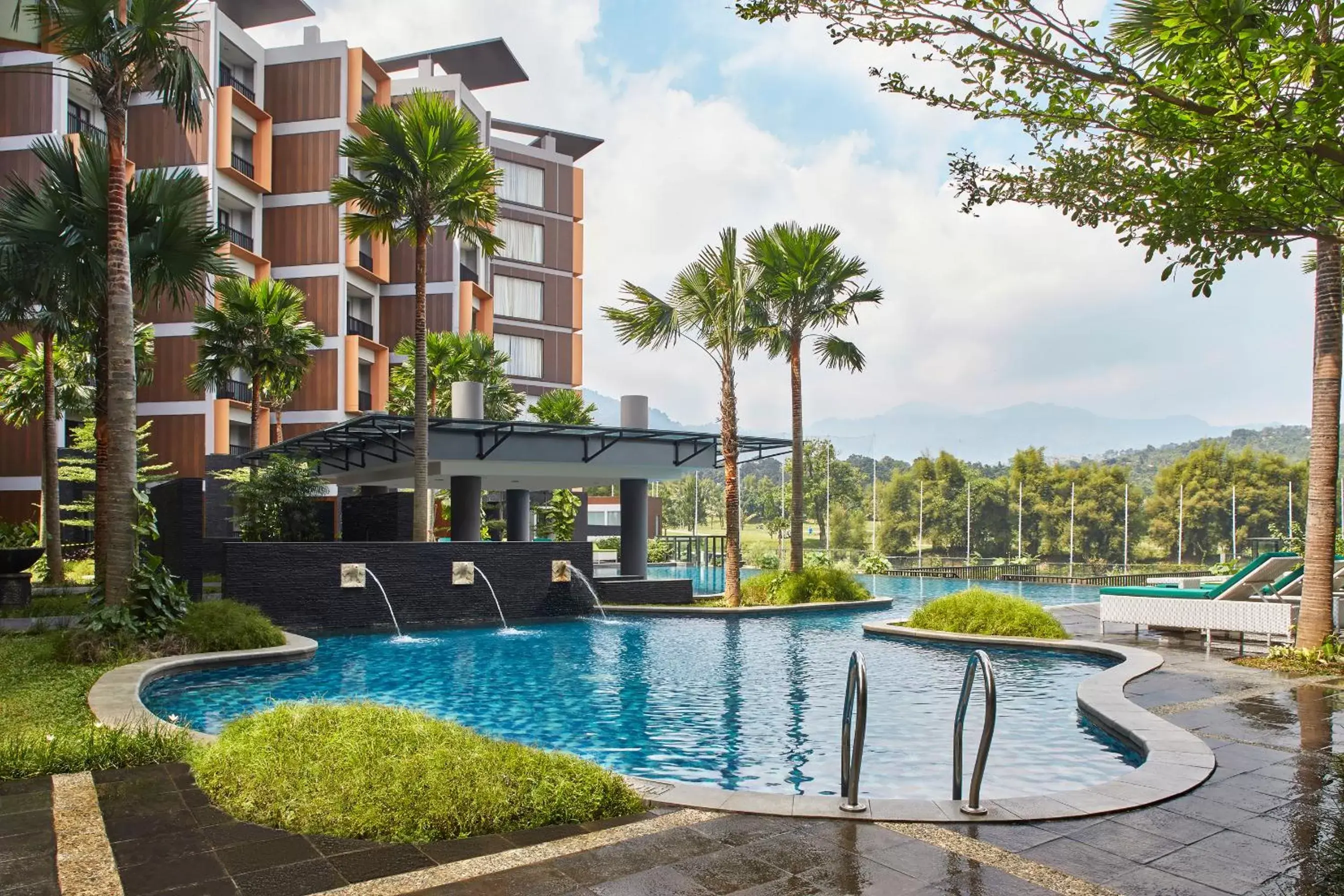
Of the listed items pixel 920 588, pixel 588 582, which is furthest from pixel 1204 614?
pixel 920 588

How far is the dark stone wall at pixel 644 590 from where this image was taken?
843 inches

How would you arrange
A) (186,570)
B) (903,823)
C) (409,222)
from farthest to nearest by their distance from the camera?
(409,222) → (186,570) → (903,823)

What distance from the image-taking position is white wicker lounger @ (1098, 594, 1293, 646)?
37.6 feet

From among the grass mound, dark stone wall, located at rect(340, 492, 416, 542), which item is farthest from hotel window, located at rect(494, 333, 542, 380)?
the grass mound

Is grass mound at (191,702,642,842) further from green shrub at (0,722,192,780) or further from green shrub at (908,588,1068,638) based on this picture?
green shrub at (908,588,1068,638)

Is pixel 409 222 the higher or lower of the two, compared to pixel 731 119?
lower

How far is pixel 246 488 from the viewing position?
66.6ft

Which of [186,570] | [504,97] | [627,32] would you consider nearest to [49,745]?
[186,570]

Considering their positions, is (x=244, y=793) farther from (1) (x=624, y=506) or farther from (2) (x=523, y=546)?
(1) (x=624, y=506)

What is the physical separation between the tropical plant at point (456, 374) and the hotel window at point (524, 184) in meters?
18.5

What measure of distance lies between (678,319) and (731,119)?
567 inches

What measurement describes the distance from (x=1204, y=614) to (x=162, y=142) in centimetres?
3553

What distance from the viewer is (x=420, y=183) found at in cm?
1912

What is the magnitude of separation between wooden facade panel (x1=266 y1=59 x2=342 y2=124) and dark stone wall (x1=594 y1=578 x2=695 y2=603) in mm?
26841
